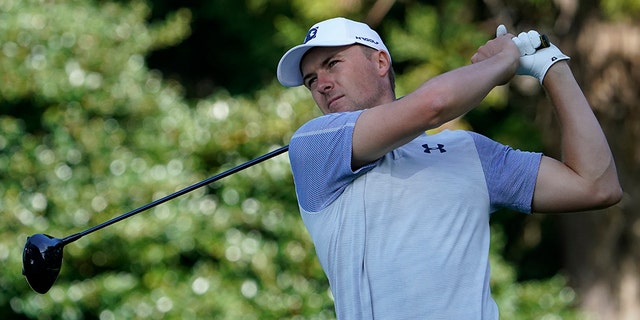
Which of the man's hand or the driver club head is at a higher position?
the man's hand

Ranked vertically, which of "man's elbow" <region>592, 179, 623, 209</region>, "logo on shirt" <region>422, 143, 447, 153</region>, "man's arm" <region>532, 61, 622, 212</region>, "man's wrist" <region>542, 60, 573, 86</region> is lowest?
"man's elbow" <region>592, 179, 623, 209</region>

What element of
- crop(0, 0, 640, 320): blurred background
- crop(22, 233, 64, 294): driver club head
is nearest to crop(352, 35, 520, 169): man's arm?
crop(22, 233, 64, 294): driver club head

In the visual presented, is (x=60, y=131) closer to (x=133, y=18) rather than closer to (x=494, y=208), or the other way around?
(x=133, y=18)

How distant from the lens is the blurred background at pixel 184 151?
627 centimetres

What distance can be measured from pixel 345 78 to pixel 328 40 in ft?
0.36

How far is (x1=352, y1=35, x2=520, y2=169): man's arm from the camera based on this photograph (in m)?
2.71

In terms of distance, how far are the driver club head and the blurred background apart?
8.31 feet

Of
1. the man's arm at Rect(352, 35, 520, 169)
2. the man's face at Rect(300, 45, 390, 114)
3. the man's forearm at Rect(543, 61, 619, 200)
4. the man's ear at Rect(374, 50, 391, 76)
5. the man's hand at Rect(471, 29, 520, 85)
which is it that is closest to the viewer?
the man's arm at Rect(352, 35, 520, 169)

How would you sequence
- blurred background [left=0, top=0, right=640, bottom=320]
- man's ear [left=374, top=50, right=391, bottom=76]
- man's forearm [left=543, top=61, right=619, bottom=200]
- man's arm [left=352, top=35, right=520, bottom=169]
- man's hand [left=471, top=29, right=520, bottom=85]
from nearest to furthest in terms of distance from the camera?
man's arm [left=352, top=35, right=520, bottom=169]
man's hand [left=471, top=29, right=520, bottom=85]
man's forearm [left=543, top=61, right=619, bottom=200]
man's ear [left=374, top=50, right=391, bottom=76]
blurred background [left=0, top=0, right=640, bottom=320]

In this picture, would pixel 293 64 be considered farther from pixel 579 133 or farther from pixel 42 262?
pixel 42 262

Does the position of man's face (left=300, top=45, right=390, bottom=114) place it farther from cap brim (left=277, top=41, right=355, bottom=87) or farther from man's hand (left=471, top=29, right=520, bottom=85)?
man's hand (left=471, top=29, right=520, bottom=85)

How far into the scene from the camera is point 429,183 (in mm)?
2848

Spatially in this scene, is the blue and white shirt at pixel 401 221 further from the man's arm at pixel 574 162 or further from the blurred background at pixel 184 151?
the blurred background at pixel 184 151

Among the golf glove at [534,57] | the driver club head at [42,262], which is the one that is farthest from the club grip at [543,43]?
the driver club head at [42,262]
